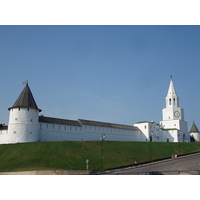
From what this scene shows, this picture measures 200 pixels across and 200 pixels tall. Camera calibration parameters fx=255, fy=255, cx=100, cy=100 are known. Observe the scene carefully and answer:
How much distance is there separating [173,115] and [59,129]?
1489 inches

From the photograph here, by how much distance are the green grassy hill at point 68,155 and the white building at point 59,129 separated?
369 centimetres

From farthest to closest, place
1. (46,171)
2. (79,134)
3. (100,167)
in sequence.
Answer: (79,134) < (100,167) < (46,171)

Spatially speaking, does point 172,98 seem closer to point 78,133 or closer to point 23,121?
point 78,133

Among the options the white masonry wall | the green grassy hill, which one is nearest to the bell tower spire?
the white masonry wall

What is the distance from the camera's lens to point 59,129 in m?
48.1

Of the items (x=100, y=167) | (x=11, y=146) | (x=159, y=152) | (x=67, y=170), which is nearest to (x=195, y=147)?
(x=159, y=152)

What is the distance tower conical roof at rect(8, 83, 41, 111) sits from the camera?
43.7 meters

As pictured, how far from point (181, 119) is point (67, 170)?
5034 centimetres

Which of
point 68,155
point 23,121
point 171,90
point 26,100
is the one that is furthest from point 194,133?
point 23,121

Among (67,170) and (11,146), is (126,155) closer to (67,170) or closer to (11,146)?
(67,170)

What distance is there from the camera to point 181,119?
73.2m

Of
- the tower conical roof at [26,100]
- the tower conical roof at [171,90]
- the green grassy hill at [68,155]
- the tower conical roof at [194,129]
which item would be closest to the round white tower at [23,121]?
the tower conical roof at [26,100]

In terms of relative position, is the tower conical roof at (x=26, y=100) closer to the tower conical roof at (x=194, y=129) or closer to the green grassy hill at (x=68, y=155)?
the green grassy hill at (x=68, y=155)

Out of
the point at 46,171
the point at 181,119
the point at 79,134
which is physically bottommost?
the point at 46,171
